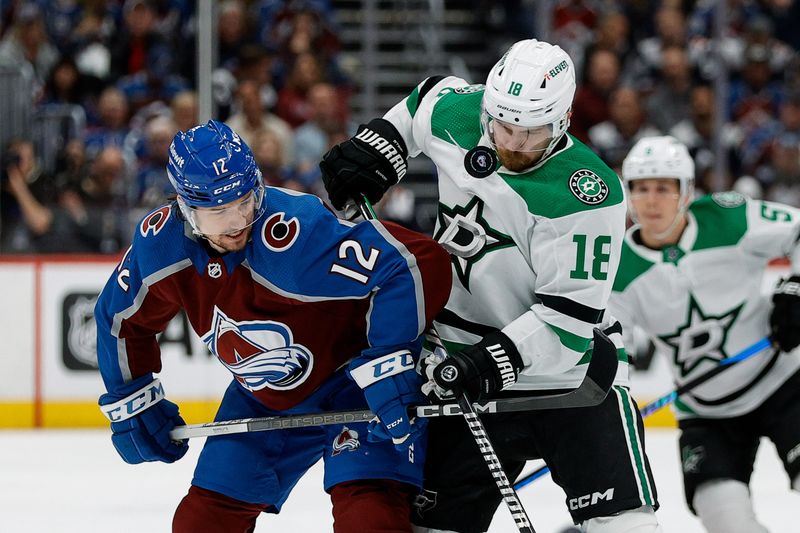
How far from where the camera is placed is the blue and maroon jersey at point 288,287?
2471 millimetres

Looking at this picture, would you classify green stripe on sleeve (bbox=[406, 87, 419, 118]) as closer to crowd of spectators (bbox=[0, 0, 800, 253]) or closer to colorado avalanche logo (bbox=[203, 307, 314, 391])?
colorado avalanche logo (bbox=[203, 307, 314, 391])

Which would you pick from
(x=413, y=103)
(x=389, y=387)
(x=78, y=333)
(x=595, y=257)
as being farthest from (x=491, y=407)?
(x=78, y=333)

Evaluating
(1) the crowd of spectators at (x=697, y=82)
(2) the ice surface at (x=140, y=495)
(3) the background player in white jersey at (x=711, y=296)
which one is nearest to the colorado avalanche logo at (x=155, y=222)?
(3) the background player in white jersey at (x=711, y=296)

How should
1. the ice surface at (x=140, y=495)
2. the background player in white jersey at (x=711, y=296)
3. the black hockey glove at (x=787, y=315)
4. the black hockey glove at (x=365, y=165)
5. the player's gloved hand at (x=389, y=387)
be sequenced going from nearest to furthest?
1. the player's gloved hand at (x=389, y=387)
2. the black hockey glove at (x=365, y=165)
3. the black hockey glove at (x=787, y=315)
4. the background player in white jersey at (x=711, y=296)
5. the ice surface at (x=140, y=495)

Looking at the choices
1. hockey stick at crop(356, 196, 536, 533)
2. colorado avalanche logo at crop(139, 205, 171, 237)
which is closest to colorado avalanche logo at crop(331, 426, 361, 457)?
hockey stick at crop(356, 196, 536, 533)

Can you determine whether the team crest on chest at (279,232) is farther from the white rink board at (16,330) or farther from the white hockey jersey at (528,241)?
the white rink board at (16,330)

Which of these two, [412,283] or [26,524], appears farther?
[26,524]

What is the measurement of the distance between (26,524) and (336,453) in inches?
70.2

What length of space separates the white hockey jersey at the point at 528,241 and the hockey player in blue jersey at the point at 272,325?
0.11 metres

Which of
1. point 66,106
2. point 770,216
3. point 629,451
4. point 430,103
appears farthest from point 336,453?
point 66,106

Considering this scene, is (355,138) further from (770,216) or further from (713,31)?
(713,31)

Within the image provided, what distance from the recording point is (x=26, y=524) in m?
4.01

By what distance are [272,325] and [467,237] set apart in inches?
17.7

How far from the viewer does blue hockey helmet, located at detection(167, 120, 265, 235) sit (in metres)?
2.38
